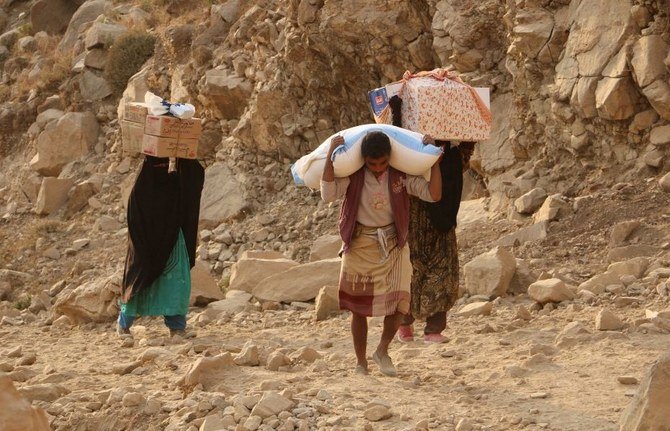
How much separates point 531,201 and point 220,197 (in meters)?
4.70

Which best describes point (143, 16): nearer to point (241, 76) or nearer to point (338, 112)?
point (241, 76)

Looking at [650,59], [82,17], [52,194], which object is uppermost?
[82,17]

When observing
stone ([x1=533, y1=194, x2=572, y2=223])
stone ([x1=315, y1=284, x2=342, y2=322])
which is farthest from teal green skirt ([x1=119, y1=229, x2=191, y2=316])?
stone ([x1=533, y1=194, x2=572, y2=223])

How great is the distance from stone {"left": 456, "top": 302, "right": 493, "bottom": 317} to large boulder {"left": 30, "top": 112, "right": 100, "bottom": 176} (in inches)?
409

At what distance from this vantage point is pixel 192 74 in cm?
1527

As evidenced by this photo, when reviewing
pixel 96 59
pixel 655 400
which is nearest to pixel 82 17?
pixel 96 59

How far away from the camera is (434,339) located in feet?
22.6

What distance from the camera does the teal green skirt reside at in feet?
25.7

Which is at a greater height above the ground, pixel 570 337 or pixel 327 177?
pixel 327 177

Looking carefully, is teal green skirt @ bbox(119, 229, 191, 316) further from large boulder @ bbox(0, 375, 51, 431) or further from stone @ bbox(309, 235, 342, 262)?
large boulder @ bbox(0, 375, 51, 431)

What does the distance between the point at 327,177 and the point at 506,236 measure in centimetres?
458

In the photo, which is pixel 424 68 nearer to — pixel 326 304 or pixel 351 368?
pixel 326 304

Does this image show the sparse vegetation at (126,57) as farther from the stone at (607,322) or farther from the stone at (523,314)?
the stone at (607,322)

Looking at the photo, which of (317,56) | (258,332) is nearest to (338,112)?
(317,56)
